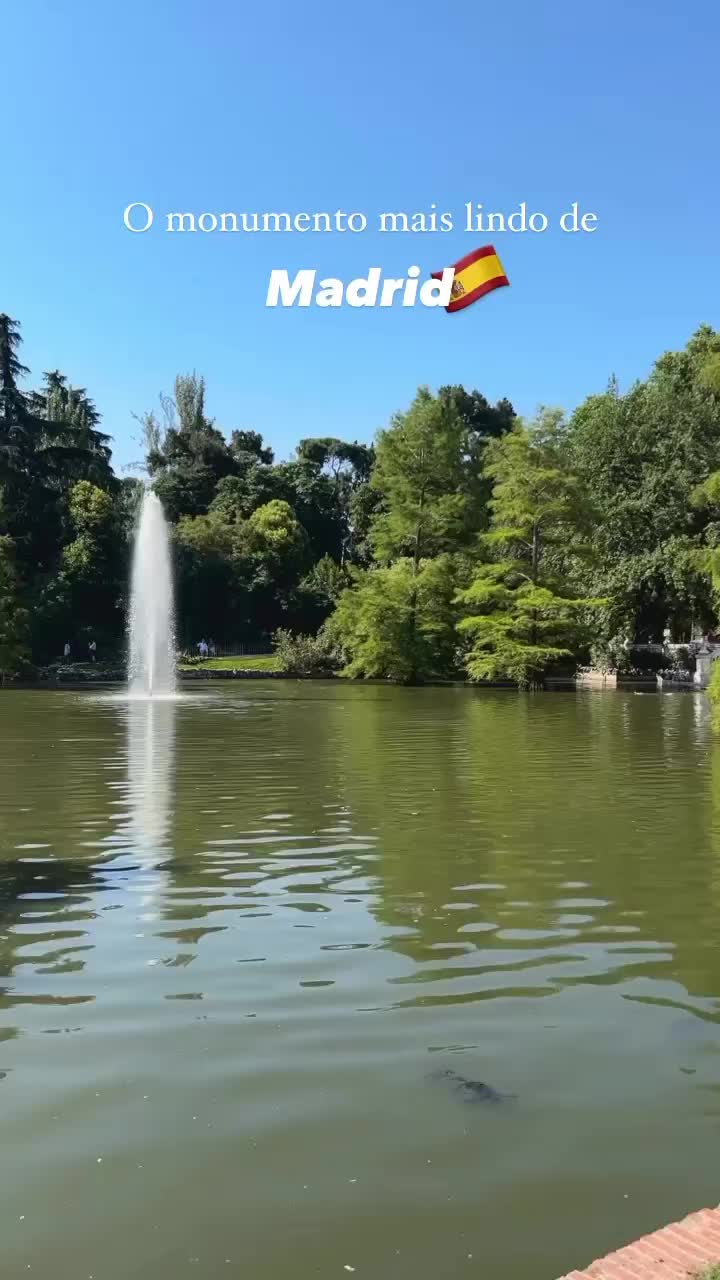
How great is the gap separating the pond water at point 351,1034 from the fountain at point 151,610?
3143 centimetres

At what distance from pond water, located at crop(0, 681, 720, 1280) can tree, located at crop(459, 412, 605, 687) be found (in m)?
31.0

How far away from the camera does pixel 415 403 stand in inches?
2074

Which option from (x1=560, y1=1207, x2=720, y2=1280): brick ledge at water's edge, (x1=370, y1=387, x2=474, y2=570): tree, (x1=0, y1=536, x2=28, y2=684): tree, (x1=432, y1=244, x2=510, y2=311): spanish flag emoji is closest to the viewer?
(x1=560, y1=1207, x2=720, y2=1280): brick ledge at water's edge

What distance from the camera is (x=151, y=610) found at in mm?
50188

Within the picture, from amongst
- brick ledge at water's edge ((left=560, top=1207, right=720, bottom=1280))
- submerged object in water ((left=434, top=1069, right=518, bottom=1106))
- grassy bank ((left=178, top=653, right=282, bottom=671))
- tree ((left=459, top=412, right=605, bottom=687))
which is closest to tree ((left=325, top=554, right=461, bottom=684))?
tree ((left=459, top=412, right=605, bottom=687))

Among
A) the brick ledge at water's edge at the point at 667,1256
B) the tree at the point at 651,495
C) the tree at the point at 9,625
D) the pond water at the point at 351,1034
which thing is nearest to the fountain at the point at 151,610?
the tree at the point at 9,625

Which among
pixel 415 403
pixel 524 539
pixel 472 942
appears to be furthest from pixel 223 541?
pixel 472 942

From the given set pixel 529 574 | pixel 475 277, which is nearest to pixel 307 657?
pixel 529 574

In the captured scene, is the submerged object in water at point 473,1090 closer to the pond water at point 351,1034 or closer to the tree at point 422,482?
the pond water at point 351,1034

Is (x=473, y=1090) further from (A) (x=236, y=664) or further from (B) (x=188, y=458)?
(B) (x=188, y=458)

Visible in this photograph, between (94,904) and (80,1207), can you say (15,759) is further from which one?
(80,1207)

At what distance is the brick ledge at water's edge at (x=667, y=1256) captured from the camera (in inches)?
125

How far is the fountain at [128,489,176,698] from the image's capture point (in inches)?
1836

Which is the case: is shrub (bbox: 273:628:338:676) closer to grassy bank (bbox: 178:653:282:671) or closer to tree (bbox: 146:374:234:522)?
grassy bank (bbox: 178:653:282:671)
